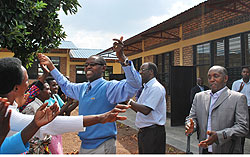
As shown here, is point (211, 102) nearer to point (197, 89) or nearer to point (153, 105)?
point (153, 105)

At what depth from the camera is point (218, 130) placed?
2572 mm

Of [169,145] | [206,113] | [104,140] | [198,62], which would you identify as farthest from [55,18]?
[198,62]

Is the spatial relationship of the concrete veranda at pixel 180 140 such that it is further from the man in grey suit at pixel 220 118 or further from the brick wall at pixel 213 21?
the brick wall at pixel 213 21

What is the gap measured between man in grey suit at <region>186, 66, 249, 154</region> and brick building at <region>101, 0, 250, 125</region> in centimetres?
373

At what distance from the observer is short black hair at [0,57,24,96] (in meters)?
1.59

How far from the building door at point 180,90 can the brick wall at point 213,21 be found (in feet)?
4.70

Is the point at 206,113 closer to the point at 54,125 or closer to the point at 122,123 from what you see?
the point at 54,125

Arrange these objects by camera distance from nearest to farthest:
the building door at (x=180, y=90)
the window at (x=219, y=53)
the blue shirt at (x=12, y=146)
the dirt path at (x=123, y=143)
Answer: the blue shirt at (x=12, y=146), the dirt path at (x=123, y=143), the window at (x=219, y=53), the building door at (x=180, y=90)

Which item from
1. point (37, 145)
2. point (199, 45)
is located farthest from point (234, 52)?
point (37, 145)

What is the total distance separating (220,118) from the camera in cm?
258

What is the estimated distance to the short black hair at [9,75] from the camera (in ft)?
5.22

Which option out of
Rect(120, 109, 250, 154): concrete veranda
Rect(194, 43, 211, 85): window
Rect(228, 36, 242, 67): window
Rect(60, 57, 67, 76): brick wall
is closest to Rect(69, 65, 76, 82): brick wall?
Rect(60, 57, 67, 76): brick wall

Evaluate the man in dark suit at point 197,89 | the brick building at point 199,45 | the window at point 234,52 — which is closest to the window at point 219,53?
the brick building at point 199,45

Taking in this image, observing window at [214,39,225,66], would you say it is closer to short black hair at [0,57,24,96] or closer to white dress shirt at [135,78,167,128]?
white dress shirt at [135,78,167,128]
